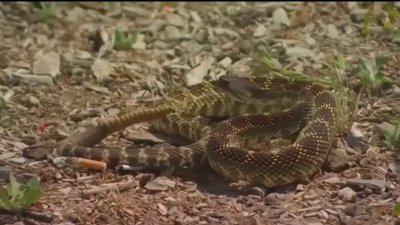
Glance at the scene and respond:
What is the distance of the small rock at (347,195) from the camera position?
4801mm

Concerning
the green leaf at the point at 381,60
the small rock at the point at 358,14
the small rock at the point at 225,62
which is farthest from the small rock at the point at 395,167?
the small rock at the point at 358,14

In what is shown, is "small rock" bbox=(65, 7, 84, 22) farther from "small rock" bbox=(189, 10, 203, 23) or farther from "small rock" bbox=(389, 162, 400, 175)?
"small rock" bbox=(389, 162, 400, 175)

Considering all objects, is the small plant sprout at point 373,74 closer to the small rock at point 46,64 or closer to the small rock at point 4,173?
the small rock at point 46,64

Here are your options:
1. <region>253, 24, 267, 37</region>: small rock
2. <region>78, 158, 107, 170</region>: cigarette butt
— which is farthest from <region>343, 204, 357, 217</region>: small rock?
<region>253, 24, 267, 37</region>: small rock

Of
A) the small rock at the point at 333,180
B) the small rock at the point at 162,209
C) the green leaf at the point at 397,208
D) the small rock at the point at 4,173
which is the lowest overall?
the small rock at the point at 162,209

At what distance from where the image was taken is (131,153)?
526cm

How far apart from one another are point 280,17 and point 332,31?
0.68m

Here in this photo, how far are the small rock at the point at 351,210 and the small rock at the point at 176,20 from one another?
3.65m

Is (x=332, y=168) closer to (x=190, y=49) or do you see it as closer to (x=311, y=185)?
(x=311, y=185)

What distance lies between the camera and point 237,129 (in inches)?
212

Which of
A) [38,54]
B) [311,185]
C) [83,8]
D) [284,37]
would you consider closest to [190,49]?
[284,37]

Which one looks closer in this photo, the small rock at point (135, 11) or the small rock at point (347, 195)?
the small rock at point (347, 195)

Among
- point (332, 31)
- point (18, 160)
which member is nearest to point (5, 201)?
point (18, 160)

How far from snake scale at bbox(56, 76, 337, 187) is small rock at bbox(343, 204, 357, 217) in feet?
1.27
